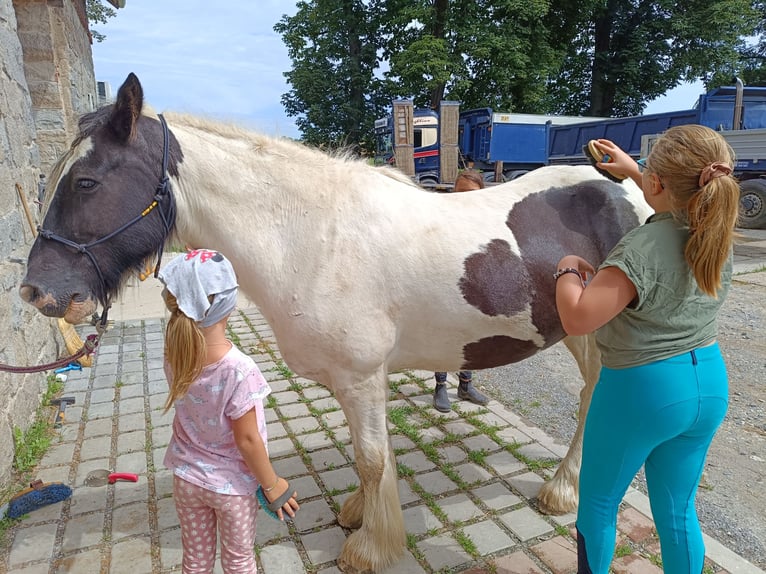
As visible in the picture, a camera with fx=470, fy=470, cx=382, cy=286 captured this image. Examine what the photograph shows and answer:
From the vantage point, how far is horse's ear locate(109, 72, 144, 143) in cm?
179

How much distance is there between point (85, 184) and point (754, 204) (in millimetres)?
14019

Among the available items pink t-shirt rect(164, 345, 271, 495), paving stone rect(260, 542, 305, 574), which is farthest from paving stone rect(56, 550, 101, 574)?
pink t-shirt rect(164, 345, 271, 495)

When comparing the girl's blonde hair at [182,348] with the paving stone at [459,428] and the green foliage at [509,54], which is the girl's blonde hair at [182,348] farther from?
the green foliage at [509,54]

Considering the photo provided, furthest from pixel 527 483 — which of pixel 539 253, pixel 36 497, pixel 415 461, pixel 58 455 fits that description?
pixel 58 455

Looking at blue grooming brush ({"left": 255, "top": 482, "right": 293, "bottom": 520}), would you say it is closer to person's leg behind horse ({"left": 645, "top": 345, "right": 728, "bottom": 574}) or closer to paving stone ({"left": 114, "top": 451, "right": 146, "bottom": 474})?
person's leg behind horse ({"left": 645, "top": 345, "right": 728, "bottom": 574})

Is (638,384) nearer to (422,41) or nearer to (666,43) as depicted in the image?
(422,41)

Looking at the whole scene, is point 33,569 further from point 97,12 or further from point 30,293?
point 97,12

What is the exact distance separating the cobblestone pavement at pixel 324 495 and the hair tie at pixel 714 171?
1.90 metres

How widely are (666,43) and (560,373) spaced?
25489mm

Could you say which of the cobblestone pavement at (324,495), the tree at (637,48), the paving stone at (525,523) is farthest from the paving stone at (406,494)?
the tree at (637,48)

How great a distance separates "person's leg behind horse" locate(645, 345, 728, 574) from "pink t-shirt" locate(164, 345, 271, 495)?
1.36 m

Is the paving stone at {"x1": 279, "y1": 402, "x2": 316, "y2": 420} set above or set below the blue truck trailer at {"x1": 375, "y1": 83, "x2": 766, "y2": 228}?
below

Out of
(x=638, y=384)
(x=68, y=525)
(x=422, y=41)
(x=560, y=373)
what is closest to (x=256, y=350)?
(x=68, y=525)

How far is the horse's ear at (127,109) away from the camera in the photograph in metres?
1.79
